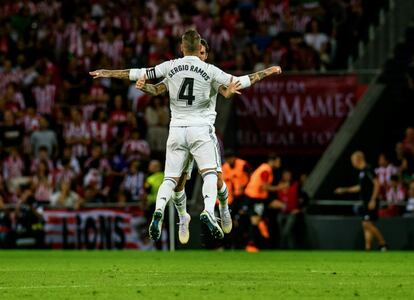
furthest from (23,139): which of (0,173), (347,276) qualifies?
(347,276)

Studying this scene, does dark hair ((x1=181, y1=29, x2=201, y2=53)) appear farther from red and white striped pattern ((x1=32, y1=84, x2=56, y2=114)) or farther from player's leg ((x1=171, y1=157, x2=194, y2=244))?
red and white striped pattern ((x1=32, y1=84, x2=56, y2=114))

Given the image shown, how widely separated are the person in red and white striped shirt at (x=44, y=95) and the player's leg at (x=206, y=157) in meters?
15.4

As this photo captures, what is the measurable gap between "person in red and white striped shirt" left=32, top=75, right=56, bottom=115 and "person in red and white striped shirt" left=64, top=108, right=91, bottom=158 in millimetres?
1440

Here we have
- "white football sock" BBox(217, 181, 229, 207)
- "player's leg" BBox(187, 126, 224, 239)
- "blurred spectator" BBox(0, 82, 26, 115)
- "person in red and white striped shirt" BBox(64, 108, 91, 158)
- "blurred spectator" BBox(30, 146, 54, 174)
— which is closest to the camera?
"player's leg" BBox(187, 126, 224, 239)

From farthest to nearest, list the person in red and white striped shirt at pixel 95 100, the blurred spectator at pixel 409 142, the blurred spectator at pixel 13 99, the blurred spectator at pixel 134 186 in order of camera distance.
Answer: the blurred spectator at pixel 13 99
the person in red and white striped shirt at pixel 95 100
the blurred spectator at pixel 134 186
the blurred spectator at pixel 409 142

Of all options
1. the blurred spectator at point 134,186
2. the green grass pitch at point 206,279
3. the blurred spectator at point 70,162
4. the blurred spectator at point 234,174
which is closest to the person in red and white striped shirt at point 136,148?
the blurred spectator at point 134,186

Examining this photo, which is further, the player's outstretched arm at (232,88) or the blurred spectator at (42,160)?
the blurred spectator at (42,160)

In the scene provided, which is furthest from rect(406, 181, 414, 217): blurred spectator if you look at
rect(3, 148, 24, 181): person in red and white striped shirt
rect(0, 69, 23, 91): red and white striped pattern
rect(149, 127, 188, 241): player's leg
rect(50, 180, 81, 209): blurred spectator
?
rect(0, 69, 23, 91): red and white striped pattern

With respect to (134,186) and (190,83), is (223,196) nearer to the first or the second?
(190,83)

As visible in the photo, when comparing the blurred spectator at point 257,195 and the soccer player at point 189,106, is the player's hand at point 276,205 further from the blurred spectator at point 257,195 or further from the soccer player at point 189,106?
the soccer player at point 189,106

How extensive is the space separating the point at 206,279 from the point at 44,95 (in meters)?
17.5

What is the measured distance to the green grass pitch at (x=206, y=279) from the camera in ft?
35.2

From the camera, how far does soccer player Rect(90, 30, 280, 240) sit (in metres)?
14.1

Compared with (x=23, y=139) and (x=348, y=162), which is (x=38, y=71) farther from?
(x=348, y=162)
